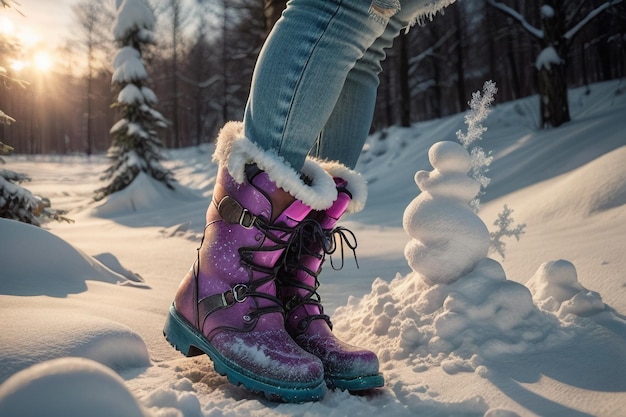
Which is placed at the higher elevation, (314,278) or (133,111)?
(133,111)

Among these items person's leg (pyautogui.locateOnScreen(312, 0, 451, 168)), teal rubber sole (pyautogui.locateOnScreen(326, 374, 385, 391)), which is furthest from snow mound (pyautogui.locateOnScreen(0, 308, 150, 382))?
person's leg (pyautogui.locateOnScreen(312, 0, 451, 168))

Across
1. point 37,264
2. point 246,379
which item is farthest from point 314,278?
point 37,264

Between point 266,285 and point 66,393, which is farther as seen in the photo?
point 266,285

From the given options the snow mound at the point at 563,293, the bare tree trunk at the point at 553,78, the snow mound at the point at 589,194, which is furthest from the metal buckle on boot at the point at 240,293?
the bare tree trunk at the point at 553,78

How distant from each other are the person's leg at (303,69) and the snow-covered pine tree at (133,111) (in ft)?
28.4

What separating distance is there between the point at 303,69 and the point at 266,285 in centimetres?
51

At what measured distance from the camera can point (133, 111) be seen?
9633mm

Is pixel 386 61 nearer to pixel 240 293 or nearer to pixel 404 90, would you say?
pixel 404 90

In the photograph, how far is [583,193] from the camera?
2.49 m

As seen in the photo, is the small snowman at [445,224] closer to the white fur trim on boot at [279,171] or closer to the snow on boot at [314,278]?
the snow on boot at [314,278]

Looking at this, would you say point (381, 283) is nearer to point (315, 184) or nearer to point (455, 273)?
point (455, 273)

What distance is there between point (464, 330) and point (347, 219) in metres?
3.80

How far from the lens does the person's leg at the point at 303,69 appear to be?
99 cm

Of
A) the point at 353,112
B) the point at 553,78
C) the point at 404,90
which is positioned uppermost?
the point at 404,90
